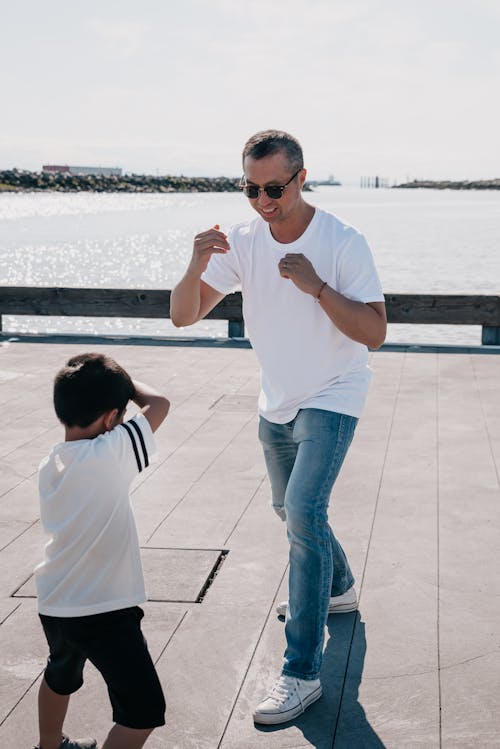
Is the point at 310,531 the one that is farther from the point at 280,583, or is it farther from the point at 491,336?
the point at 491,336

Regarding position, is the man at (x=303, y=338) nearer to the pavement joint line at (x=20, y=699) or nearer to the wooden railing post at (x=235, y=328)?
the pavement joint line at (x=20, y=699)

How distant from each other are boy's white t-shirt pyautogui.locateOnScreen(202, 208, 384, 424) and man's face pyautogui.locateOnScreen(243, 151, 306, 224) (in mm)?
126

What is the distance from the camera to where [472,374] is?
1070 cm

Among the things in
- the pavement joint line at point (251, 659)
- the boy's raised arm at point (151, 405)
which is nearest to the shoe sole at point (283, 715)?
the pavement joint line at point (251, 659)

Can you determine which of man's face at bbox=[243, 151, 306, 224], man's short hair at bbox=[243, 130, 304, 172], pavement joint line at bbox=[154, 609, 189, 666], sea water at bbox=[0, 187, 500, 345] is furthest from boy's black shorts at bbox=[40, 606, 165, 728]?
sea water at bbox=[0, 187, 500, 345]

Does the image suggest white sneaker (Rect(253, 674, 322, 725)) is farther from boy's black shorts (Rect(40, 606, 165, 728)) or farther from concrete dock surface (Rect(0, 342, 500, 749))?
boy's black shorts (Rect(40, 606, 165, 728))

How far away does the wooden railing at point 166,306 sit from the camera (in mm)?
12516

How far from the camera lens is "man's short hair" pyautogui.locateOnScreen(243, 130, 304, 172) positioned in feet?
12.4

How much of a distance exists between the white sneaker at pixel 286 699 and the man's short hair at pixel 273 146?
6.25 feet

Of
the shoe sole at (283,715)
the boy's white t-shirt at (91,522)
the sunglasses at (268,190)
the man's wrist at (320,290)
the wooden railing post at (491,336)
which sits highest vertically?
the sunglasses at (268,190)

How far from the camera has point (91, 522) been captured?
297 cm

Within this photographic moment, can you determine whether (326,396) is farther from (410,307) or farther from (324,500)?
(410,307)

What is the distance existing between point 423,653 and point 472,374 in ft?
22.4

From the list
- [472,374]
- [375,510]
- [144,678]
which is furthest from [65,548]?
[472,374]
